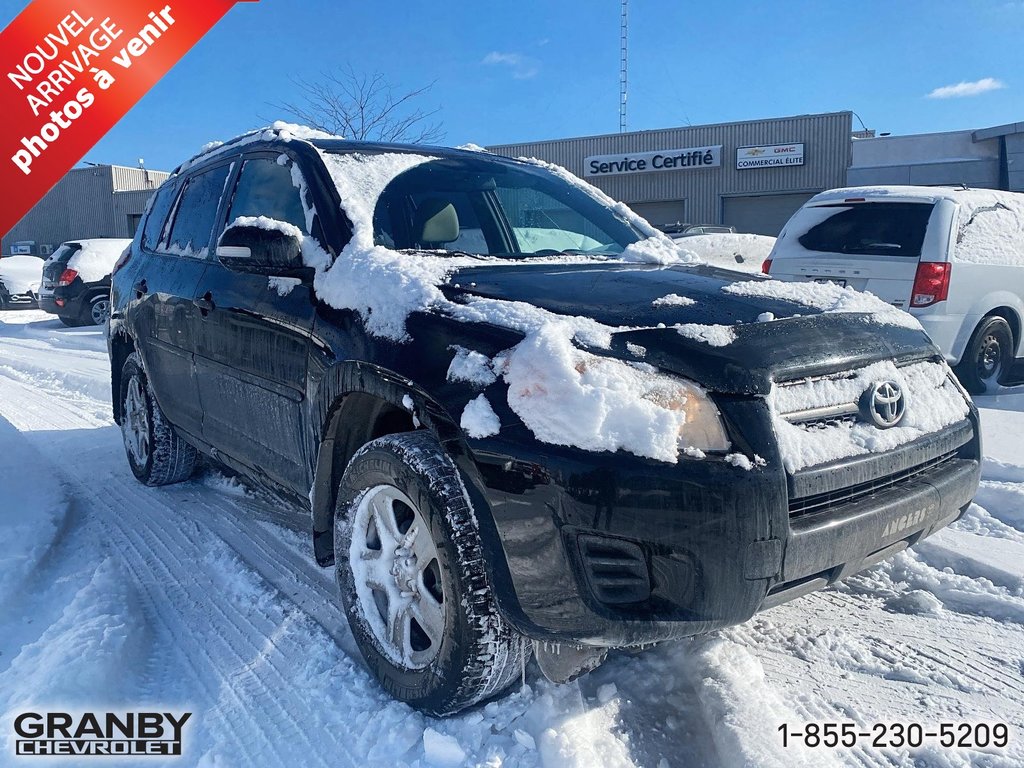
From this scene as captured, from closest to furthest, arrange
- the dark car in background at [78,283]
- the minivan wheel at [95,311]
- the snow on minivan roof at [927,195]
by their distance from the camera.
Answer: the snow on minivan roof at [927,195] → the dark car in background at [78,283] → the minivan wheel at [95,311]

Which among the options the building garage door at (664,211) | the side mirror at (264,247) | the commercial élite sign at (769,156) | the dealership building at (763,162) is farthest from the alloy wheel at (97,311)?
the commercial élite sign at (769,156)

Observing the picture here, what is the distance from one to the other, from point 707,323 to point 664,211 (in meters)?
28.3

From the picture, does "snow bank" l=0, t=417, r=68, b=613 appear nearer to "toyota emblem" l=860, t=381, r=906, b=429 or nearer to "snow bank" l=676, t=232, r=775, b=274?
"toyota emblem" l=860, t=381, r=906, b=429

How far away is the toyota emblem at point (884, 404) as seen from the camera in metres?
2.19

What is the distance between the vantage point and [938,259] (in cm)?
602

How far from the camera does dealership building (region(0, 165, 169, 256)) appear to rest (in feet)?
126

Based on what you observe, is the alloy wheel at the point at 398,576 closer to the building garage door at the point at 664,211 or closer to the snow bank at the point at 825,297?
the snow bank at the point at 825,297

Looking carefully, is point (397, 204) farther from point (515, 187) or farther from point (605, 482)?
point (605, 482)

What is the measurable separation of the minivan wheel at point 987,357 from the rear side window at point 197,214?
234 inches

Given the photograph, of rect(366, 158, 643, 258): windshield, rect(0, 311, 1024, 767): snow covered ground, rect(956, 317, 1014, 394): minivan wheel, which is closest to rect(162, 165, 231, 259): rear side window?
rect(366, 158, 643, 258): windshield

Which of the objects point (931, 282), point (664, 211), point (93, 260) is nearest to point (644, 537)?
point (931, 282)

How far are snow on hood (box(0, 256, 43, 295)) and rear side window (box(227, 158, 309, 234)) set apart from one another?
60.4 feet

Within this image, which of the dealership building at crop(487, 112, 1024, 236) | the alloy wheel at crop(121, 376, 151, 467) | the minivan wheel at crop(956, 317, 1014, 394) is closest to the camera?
the alloy wheel at crop(121, 376, 151, 467)

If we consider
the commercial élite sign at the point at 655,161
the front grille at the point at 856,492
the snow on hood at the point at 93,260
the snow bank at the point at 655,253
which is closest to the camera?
the front grille at the point at 856,492
